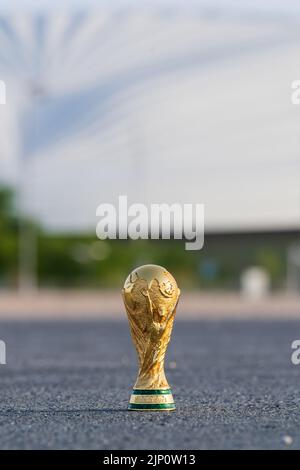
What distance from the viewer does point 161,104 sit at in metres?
81.7

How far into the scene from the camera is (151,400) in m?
8.24

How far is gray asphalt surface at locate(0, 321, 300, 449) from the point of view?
708 centimetres

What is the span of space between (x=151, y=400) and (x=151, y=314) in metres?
0.63

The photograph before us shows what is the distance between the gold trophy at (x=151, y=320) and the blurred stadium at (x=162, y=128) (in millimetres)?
65460

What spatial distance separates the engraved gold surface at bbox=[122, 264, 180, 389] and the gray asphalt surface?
11.7 inches

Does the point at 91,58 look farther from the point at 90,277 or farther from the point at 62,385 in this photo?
the point at 62,385

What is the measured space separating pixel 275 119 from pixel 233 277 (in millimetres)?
15014
